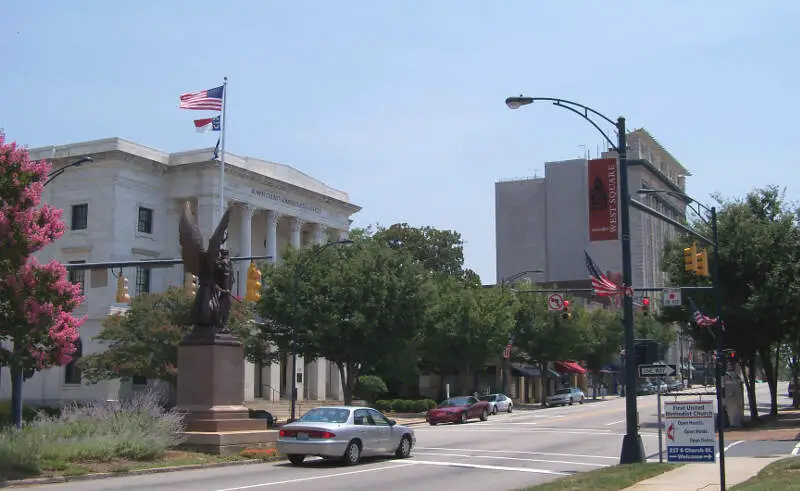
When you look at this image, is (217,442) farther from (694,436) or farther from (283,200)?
(283,200)

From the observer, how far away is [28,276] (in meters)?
20.0

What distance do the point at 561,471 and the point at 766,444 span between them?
11.8 meters

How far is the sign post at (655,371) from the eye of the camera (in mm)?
21400

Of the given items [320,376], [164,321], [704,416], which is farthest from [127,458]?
[320,376]

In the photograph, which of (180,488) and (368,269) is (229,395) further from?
(368,269)

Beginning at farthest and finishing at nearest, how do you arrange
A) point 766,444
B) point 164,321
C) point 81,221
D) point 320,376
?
point 320,376 → point 81,221 → point 164,321 → point 766,444

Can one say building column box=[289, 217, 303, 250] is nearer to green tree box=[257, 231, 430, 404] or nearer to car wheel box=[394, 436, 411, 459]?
green tree box=[257, 231, 430, 404]

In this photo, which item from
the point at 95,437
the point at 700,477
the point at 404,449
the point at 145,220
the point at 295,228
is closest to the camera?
the point at 700,477

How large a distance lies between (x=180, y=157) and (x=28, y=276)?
46.5m

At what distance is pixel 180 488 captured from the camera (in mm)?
17016

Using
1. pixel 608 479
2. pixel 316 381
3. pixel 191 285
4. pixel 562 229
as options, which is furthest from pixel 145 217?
pixel 562 229

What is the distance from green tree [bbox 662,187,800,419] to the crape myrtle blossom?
98.1 ft

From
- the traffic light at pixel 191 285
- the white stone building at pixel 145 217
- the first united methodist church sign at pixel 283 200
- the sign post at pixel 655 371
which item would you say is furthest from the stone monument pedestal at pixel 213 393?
the first united methodist church sign at pixel 283 200

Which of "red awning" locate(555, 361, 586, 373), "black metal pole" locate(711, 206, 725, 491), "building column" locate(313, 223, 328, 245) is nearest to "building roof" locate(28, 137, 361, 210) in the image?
"building column" locate(313, 223, 328, 245)
